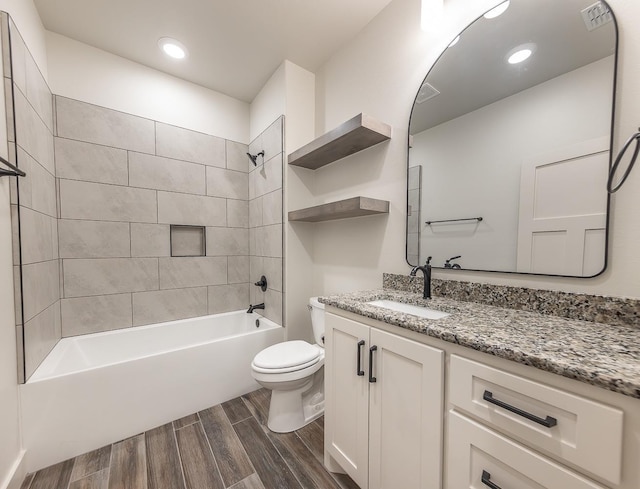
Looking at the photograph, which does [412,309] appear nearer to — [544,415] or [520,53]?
[544,415]

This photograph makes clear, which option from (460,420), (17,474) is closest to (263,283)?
(17,474)

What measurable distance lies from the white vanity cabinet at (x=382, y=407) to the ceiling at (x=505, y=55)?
120 cm

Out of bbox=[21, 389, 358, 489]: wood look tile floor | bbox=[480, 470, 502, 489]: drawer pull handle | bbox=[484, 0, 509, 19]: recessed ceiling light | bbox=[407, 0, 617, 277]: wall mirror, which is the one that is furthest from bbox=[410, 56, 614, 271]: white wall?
bbox=[21, 389, 358, 489]: wood look tile floor

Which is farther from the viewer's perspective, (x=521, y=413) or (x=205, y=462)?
(x=205, y=462)

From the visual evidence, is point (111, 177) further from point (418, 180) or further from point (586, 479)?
point (586, 479)

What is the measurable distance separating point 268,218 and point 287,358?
50.1 inches

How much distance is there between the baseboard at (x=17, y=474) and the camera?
1160 mm

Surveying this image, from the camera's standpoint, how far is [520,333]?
0.78 metres

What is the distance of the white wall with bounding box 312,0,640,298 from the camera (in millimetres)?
865

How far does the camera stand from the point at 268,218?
2.39 metres

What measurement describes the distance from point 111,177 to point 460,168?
2588mm

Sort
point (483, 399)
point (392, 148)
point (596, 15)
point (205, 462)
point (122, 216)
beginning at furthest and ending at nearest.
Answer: point (122, 216)
point (392, 148)
point (205, 462)
point (596, 15)
point (483, 399)

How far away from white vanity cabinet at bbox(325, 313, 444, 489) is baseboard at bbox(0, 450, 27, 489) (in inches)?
58.6

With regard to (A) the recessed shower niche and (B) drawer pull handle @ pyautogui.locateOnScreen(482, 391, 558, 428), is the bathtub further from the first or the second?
(B) drawer pull handle @ pyautogui.locateOnScreen(482, 391, 558, 428)
